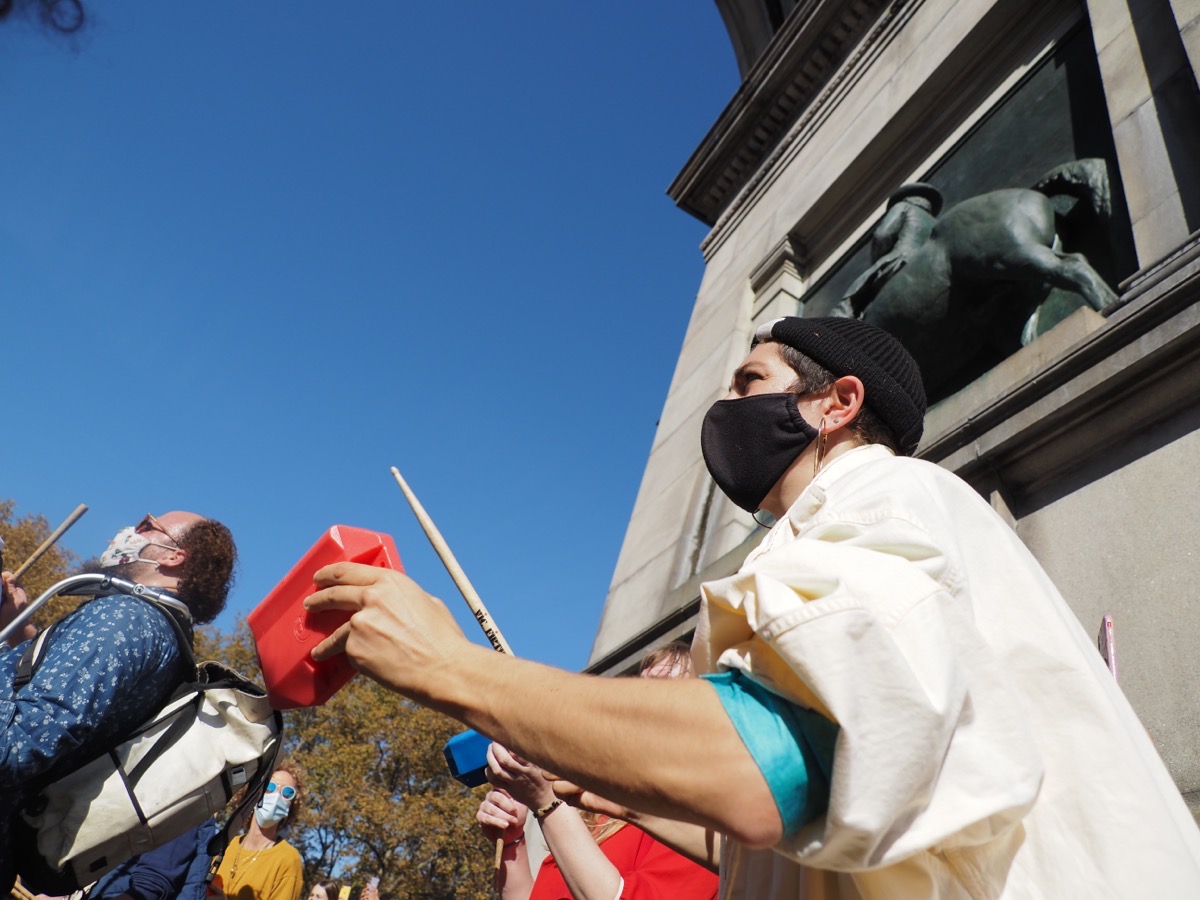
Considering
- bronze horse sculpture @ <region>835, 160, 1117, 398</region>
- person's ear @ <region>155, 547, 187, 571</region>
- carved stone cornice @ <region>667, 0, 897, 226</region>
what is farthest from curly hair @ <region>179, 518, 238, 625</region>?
carved stone cornice @ <region>667, 0, 897, 226</region>

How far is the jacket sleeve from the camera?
107 centimetres

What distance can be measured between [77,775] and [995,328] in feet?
15.9

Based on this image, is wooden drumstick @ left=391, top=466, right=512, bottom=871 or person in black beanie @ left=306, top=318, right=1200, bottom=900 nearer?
person in black beanie @ left=306, top=318, right=1200, bottom=900

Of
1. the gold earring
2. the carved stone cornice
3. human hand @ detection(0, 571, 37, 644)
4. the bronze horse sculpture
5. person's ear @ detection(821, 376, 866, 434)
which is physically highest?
the carved stone cornice

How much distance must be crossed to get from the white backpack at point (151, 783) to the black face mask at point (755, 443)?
1717 mm

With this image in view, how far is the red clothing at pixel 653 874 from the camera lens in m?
2.62

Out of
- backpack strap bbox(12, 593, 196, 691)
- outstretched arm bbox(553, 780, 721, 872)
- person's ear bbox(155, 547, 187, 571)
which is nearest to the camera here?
outstretched arm bbox(553, 780, 721, 872)

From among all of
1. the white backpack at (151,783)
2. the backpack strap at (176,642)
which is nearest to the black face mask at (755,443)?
→ the white backpack at (151,783)

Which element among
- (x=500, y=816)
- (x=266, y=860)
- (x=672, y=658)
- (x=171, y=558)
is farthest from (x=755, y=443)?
(x=266, y=860)

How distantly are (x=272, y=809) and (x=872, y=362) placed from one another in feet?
17.7

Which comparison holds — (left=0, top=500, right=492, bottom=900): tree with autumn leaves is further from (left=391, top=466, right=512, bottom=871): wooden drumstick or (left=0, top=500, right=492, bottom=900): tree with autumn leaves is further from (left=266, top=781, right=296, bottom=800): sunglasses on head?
(left=391, top=466, right=512, bottom=871): wooden drumstick

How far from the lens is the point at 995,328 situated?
5383 millimetres

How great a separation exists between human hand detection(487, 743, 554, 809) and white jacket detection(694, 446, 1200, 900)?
1295mm

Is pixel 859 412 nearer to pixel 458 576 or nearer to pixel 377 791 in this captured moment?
pixel 458 576
